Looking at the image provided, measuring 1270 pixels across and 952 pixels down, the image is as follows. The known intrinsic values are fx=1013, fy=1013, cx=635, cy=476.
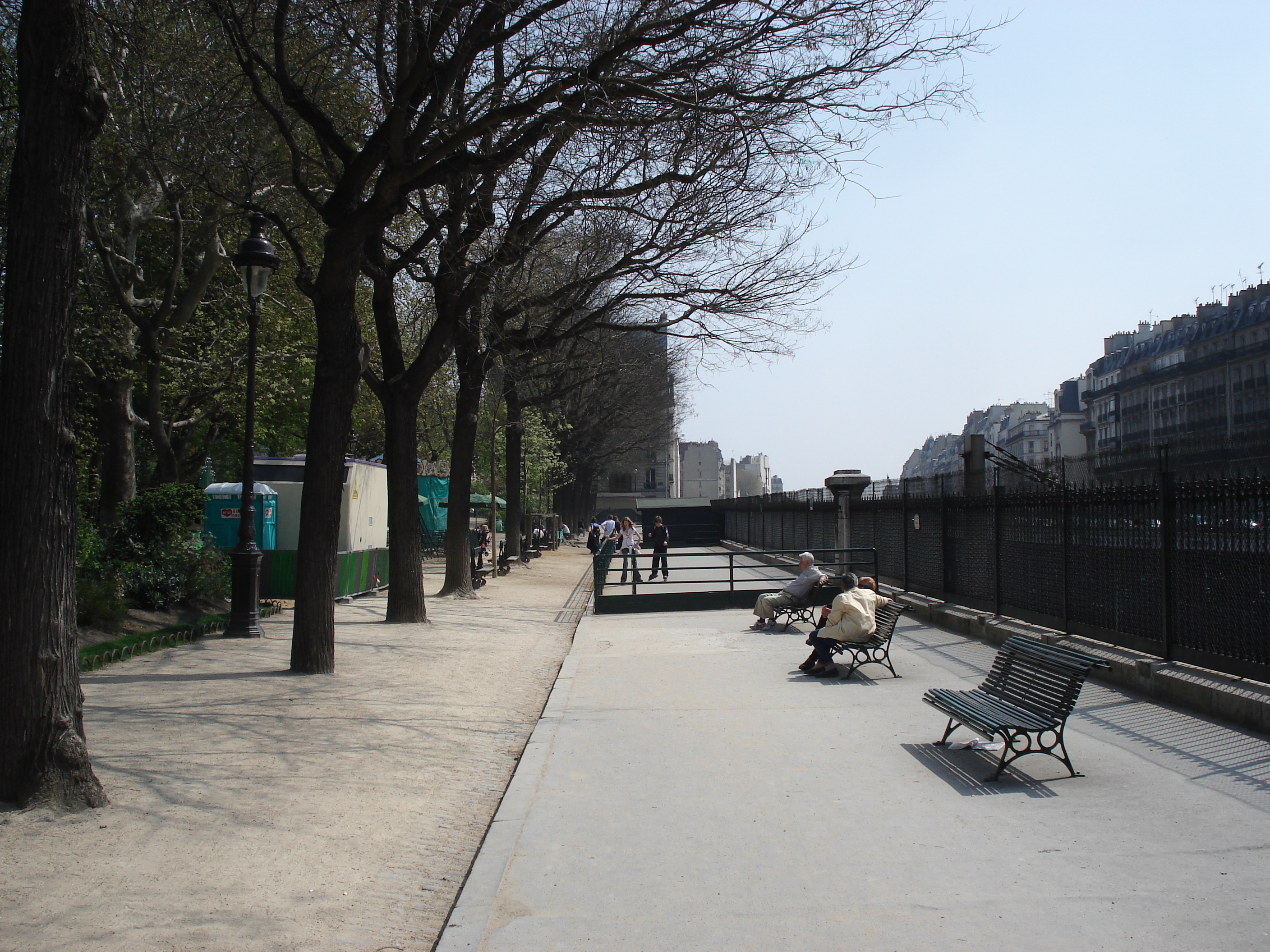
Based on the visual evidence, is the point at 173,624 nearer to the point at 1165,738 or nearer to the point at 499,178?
the point at 499,178

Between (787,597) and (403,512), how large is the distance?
20.1 feet

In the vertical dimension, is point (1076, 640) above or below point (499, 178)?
below

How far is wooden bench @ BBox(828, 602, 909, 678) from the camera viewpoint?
35.4ft

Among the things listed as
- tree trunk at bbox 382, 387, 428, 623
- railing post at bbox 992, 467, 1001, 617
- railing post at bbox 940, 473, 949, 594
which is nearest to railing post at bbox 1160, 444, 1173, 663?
railing post at bbox 992, 467, 1001, 617

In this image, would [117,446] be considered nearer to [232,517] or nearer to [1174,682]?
[232,517]

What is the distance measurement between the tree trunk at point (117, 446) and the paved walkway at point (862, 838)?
16938 mm

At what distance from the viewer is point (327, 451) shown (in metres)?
11.2

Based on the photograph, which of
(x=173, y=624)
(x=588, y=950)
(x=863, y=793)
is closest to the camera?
(x=588, y=950)

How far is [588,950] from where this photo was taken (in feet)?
13.4

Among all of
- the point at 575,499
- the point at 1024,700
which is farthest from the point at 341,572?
the point at 575,499

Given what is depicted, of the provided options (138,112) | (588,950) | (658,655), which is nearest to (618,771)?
(588,950)

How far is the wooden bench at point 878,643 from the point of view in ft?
35.4

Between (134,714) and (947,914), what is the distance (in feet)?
22.4

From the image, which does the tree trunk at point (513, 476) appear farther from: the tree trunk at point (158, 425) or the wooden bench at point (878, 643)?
the wooden bench at point (878, 643)
